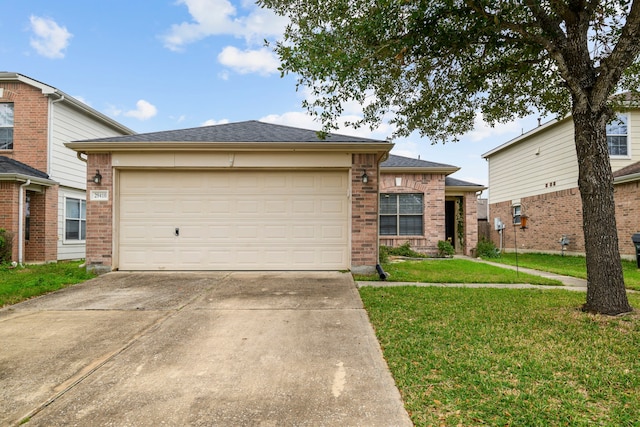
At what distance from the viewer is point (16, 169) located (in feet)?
32.9

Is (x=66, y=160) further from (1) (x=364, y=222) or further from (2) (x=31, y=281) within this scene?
(1) (x=364, y=222)

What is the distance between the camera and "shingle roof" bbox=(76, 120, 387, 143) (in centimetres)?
798

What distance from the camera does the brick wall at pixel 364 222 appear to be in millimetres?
7852

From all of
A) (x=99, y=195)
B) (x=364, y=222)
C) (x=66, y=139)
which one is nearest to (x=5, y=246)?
(x=99, y=195)

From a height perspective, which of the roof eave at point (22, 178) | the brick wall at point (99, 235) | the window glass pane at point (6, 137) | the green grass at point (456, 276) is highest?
the window glass pane at point (6, 137)

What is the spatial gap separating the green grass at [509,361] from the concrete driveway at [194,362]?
29 cm

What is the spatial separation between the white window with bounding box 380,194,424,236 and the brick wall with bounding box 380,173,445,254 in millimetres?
214

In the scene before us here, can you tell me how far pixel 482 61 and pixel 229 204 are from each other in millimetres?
5904

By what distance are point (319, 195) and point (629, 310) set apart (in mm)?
5613

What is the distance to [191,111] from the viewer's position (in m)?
16.5

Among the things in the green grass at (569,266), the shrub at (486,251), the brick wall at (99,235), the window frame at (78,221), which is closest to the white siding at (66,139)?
the window frame at (78,221)

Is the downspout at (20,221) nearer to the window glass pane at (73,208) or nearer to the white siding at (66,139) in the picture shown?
the white siding at (66,139)

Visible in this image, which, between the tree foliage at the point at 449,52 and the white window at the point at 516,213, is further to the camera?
the white window at the point at 516,213

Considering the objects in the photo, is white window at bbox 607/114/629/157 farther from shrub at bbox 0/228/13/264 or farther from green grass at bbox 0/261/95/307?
shrub at bbox 0/228/13/264
